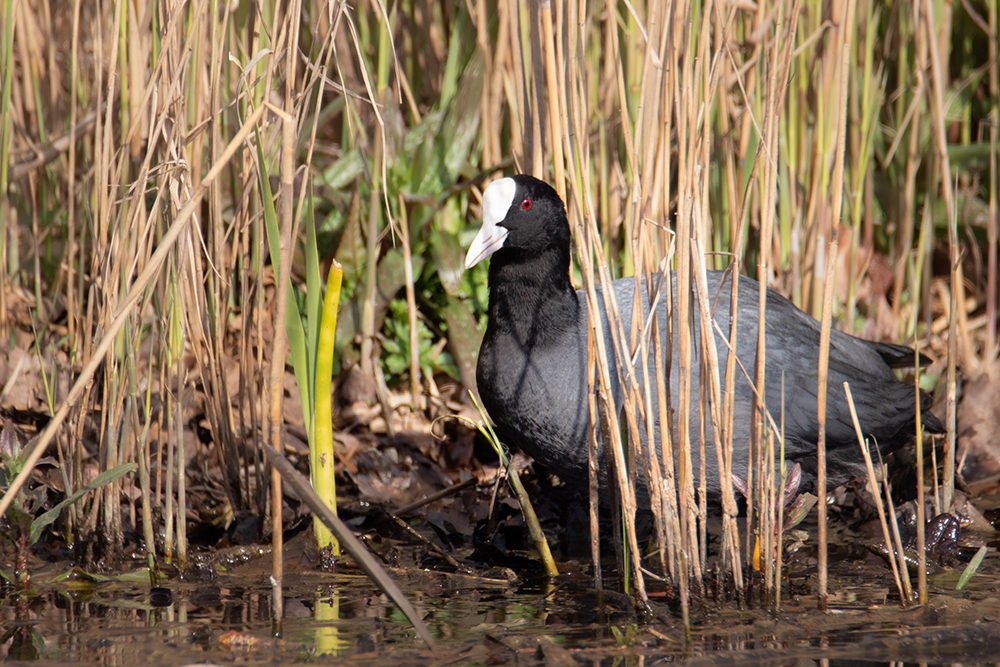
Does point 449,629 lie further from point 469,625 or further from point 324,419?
point 324,419

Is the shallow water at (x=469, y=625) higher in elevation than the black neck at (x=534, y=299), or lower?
lower

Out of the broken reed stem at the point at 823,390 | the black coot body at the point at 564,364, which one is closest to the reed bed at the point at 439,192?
the broken reed stem at the point at 823,390

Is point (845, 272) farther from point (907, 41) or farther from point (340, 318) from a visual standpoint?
point (340, 318)

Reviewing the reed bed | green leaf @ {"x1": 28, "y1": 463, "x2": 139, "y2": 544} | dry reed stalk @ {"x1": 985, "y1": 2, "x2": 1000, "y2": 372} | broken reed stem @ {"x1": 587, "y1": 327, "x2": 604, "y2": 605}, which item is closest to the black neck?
the reed bed

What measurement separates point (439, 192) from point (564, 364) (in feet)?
3.79

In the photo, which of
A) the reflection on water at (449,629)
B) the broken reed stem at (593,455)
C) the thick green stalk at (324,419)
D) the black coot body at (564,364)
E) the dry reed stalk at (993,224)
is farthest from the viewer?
the dry reed stalk at (993,224)

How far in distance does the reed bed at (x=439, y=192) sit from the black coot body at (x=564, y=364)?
119 mm

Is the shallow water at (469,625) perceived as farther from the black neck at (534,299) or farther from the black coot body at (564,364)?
the black neck at (534,299)

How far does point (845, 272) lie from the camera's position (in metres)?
3.62

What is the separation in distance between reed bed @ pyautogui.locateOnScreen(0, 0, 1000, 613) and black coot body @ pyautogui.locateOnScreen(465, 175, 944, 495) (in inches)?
4.7

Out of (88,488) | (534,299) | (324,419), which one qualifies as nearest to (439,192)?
(534,299)

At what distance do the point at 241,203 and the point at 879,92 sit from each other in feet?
7.68

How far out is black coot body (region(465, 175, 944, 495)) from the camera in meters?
2.45

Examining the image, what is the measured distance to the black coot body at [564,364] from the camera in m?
2.45
